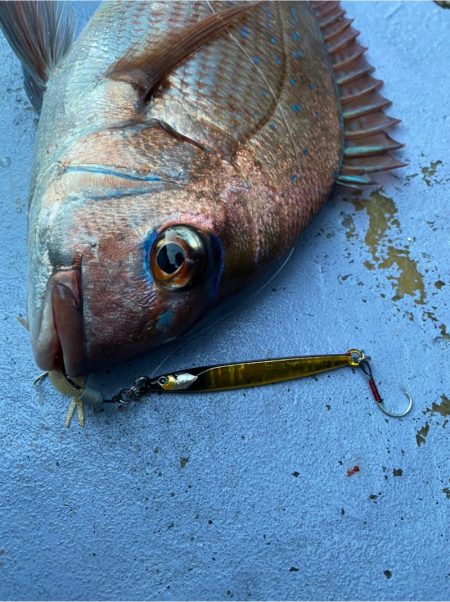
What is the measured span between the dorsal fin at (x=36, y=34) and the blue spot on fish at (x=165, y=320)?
0.75m

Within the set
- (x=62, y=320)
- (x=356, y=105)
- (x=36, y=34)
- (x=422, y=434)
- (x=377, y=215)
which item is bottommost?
(x=422, y=434)

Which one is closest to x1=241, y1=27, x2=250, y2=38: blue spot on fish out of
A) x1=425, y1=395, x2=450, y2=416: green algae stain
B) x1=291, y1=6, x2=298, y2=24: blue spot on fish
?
x1=291, y1=6, x2=298, y2=24: blue spot on fish

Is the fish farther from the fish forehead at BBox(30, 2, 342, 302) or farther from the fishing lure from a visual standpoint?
the fishing lure

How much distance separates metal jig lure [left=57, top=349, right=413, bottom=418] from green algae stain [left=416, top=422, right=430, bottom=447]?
0.06 m

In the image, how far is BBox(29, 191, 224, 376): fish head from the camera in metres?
1.09

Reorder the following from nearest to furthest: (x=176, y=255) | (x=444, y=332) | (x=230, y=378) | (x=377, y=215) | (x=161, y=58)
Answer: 1. (x=176, y=255)
2. (x=161, y=58)
3. (x=230, y=378)
4. (x=444, y=332)
5. (x=377, y=215)

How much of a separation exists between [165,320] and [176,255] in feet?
0.50

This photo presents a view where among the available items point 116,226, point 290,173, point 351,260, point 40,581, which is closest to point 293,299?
point 351,260

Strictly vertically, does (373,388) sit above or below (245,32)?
below

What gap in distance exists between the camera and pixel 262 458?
135cm

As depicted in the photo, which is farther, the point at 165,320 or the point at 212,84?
the point at 212,84

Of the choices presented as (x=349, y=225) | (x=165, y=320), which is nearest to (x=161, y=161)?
(x=165, y=320)

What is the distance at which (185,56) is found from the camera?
129 cm

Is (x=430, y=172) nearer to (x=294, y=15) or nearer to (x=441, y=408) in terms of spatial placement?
(x=294, y=15)
